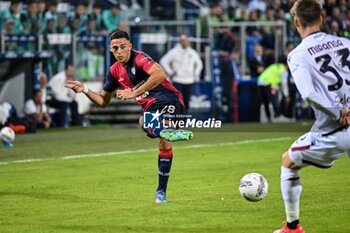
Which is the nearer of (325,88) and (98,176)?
(325,88)

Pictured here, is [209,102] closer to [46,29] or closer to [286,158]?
[46,29]

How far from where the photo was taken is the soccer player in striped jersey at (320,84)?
8.17m

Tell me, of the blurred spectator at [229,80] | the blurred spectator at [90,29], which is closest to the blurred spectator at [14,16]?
the blurred spectator at [90,29]

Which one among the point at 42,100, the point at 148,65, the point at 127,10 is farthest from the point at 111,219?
the point at 127,10

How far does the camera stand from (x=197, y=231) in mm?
9180

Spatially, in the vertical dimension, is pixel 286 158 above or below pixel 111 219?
above

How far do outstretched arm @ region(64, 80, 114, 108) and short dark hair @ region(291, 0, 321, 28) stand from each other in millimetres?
3485

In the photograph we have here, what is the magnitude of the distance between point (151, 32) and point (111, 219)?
17.5 meters

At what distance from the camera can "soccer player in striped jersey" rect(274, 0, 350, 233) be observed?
8172 mm

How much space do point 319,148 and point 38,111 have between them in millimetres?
16750

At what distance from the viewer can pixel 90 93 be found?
1141cm

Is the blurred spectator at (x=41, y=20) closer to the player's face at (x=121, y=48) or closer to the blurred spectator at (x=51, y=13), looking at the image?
the blurred spectator at (x=51, y=13)

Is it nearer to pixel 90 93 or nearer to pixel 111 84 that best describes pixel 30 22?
pixel 111 84

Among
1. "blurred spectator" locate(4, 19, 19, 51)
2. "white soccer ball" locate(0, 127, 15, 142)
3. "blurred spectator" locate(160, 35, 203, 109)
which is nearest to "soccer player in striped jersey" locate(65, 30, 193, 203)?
"white soccer ball" locate(0, 127, 15, 142)
